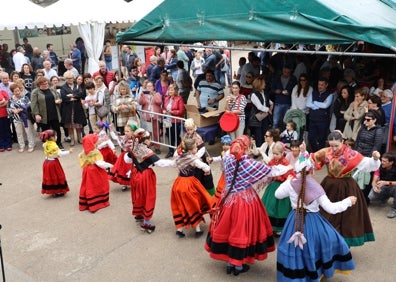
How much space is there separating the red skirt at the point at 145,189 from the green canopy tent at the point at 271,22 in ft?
10.2

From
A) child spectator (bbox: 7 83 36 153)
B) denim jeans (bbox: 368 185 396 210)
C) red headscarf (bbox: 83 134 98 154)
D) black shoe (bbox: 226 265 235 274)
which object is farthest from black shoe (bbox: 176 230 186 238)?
child spectator (bbox: 7 83 36 153)

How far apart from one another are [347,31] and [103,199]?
4612 mm

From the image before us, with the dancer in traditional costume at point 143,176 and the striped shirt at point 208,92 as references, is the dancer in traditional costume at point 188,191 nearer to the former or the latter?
the dancer in traditional costume at point 143,176

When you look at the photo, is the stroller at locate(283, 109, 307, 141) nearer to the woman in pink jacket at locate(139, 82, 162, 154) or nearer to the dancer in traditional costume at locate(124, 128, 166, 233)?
the woman in pink jacket at locate(139, 82, 162, 154)

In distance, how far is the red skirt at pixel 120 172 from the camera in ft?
25.5

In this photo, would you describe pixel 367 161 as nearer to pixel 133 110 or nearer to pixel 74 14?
pixel 133 110

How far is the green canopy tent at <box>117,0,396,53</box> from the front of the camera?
6938 mm

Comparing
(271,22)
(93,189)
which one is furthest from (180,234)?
(271,22)

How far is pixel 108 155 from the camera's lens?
26.9ft

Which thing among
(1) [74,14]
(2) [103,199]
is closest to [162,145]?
(2) [103,199]

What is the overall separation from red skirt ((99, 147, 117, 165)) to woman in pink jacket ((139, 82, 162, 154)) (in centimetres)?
151

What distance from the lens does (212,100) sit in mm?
9523

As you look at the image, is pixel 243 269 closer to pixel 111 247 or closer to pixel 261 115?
pixel 111 247

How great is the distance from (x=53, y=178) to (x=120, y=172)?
1129mm
